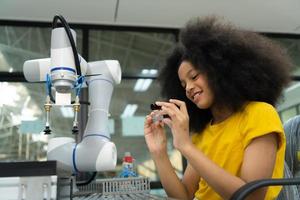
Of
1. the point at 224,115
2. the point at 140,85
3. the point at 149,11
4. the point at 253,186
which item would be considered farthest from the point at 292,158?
the point at 140,85

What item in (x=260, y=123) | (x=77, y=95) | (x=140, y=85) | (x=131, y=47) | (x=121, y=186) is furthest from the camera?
(x=131, y=47)

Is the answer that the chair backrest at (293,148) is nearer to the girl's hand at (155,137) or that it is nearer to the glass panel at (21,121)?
the girl's hand at (155,137)

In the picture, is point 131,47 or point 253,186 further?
point 131,47

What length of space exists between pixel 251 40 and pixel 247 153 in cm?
42

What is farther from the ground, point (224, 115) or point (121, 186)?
point (224, 115)

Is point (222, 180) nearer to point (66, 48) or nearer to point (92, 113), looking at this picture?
point (92, 113)

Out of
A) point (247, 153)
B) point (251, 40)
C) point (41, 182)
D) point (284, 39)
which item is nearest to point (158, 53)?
point (284, 39)

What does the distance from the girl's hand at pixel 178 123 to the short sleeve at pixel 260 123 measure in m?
0.19

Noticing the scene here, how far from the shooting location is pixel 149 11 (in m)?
3.15

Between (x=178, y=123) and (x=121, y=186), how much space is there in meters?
0.34

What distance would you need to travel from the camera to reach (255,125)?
3.23 feet

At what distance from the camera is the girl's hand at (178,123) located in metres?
0.97

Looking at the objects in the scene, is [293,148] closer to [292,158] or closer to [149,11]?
[292,158]

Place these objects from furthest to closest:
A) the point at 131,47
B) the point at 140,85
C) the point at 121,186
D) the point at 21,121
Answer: the point at 131,47
the point at 140,85
the point at 21,121
the point at 121,186
